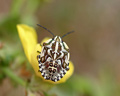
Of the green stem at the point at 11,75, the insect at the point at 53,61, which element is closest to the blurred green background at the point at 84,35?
the green stem at the point at 11,75

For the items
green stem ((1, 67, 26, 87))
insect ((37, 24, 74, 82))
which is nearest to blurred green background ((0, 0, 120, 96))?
green stem ((1, 67, 26, 87))

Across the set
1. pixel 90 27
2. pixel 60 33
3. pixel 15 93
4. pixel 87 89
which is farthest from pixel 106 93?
pixel 90 27

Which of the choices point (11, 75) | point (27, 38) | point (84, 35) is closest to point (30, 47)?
point (27, 38)

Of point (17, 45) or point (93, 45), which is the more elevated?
point (17, 45)

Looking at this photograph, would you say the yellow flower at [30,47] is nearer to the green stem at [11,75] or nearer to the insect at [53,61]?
the insect at [53,61]

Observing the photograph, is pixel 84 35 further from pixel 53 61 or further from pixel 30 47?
pixel 53 61

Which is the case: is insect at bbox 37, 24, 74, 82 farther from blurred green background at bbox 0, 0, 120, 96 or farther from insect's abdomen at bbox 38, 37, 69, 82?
blurred green background at bbox 0, 0, 120, 96

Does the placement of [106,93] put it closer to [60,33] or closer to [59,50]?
[60,33]
